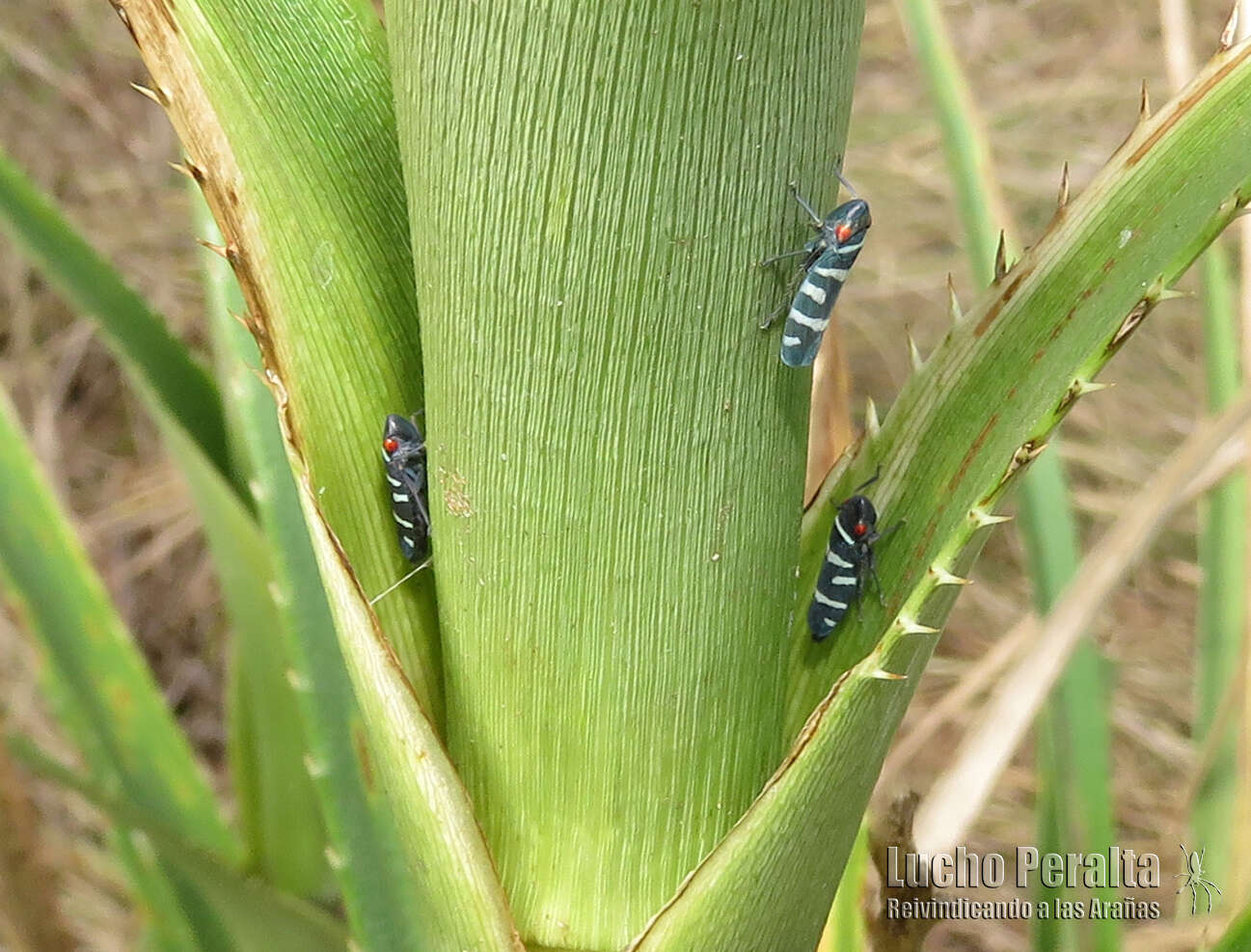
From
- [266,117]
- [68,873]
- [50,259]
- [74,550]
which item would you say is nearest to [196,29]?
[266,117]

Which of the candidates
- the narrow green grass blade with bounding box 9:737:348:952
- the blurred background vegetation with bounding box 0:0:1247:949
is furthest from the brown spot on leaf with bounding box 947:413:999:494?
the blurred background vegetation with bounding box 0:0:1247:949

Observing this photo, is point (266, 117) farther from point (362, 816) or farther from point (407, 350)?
point (362, 816)

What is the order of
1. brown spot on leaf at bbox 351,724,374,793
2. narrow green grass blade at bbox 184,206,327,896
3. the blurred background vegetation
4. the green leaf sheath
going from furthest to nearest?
the blurred background vegetation
narrow green grass blade at bbox 184,206,327,896
brown spot on leaf at bbox 351,724,374,793
the green leaf sheath

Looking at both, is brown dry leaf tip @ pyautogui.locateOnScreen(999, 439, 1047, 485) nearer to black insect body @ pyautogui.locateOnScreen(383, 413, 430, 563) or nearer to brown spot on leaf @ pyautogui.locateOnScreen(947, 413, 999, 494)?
brown spot on leaf @ pyautogui.locateOnScreen(947, 413, 999, 494)

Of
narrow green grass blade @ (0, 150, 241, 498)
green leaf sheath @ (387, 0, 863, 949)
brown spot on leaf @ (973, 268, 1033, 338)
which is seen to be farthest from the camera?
narrow green grass blade @ (0, 150, 241, 498)

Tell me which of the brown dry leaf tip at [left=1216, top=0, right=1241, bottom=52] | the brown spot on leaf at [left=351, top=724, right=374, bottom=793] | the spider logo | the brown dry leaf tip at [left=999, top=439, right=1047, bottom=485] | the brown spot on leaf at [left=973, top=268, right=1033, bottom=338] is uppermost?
the brown dry leaf tip at [left=1216, top=0, right=1241, bottom=52]

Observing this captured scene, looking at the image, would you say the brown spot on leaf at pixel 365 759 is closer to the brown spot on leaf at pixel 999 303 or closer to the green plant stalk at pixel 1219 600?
the brown spot on leaf at pixel 999 303

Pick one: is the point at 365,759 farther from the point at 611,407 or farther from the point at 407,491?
the point at 611,407
